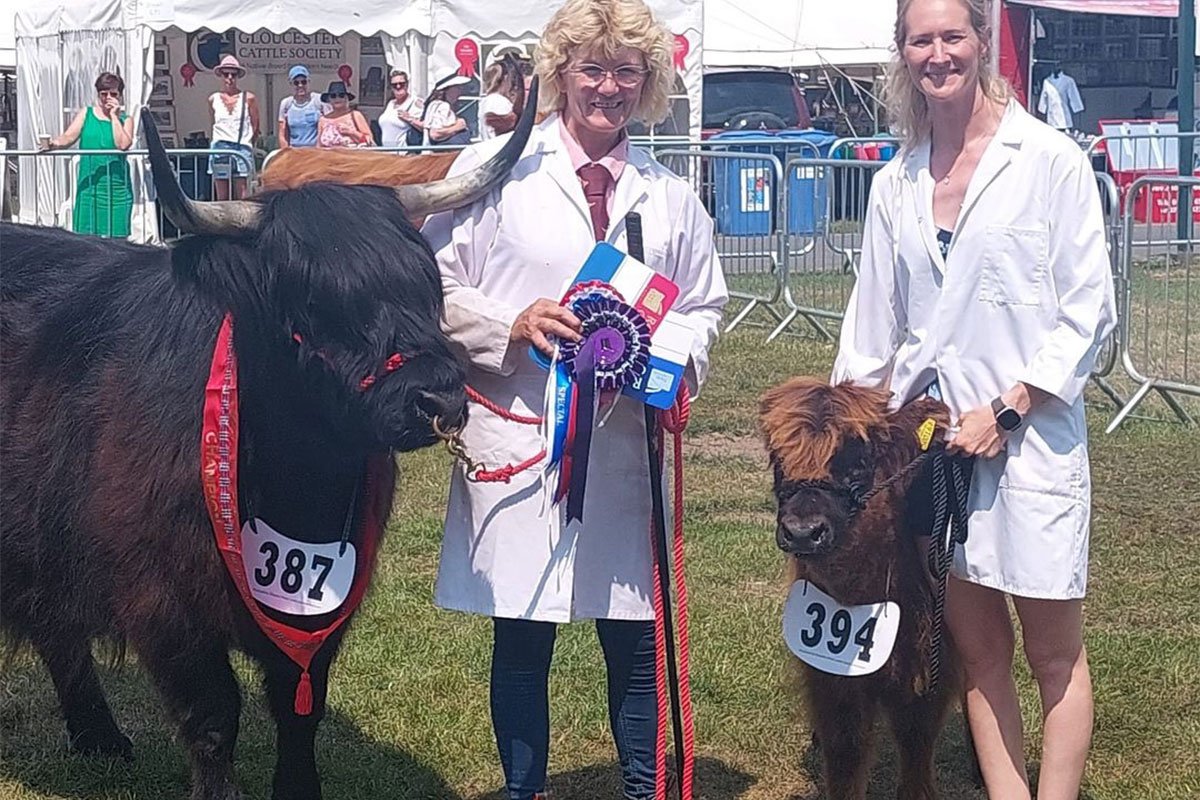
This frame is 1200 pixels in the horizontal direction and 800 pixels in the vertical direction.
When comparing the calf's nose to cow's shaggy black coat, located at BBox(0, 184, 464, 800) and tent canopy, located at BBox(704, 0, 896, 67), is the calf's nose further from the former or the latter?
tent canopy, located at BBox(704, 0, 896, 67)

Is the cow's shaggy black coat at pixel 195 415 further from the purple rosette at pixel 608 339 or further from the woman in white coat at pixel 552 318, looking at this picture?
the purple rosette at pixel 608 339

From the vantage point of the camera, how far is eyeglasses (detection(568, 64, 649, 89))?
3.87 metres

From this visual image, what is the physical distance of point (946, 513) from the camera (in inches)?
160

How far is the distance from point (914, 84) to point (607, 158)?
81cm

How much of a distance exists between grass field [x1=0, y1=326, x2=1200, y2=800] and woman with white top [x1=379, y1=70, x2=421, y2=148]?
1102 cm

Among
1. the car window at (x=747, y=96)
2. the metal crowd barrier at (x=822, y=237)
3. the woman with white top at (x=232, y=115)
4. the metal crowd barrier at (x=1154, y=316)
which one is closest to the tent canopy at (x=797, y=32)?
the car window at (x=747, y=96)

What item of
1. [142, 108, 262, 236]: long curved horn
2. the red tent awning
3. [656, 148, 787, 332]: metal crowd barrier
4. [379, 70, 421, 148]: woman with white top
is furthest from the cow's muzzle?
the red tent awning

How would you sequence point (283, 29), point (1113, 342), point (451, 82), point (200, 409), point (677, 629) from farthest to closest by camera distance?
point (451, 82)
point (283, 29)
point (1113, 342)
point (677, 629)
point (200, 409)

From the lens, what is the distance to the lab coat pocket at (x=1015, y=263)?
12.4 feet

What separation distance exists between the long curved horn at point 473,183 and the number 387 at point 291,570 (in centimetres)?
97

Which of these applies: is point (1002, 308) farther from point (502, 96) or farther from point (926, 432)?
point (502, 96)

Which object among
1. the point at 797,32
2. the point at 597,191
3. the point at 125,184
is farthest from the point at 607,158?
the point at 797,32

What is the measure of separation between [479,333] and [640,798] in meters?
1.40

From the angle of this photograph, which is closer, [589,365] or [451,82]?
[589,365]
